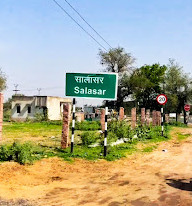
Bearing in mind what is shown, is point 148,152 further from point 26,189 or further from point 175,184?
point 26,189

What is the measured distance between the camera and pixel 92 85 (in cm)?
1108

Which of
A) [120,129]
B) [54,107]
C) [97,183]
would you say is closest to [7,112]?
[54,107]

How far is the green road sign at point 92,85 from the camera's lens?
10852mm

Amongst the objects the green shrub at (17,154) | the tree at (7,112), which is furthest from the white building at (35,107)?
the green shrub at (17,154)

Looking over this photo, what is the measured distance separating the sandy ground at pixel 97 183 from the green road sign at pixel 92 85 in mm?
2686

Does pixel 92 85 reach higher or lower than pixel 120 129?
higher

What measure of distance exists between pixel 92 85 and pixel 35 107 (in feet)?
111

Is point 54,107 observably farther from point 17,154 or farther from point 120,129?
point 17,154

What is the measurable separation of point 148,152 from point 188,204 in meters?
7.07

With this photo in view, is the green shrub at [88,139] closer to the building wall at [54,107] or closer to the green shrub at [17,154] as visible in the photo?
the green shrub at [17,154]

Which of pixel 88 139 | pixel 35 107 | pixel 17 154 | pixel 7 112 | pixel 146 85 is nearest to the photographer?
pixel 17 154

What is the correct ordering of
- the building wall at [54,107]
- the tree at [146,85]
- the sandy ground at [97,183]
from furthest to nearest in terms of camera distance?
1. the tree at [146,85]
2. the building wall at [54,107]
3. the sandy ground at [97,183]

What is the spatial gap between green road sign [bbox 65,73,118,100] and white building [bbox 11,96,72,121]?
31556 mm

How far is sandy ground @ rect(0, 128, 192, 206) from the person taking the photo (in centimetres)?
591
